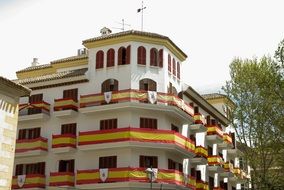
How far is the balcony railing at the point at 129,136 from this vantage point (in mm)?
37281

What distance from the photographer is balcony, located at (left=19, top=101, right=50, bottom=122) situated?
4181 cm

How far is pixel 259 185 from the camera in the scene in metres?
40.0

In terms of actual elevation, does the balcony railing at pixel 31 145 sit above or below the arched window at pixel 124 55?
below

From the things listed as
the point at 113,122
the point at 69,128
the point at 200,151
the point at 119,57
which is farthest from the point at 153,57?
the point at 200,151

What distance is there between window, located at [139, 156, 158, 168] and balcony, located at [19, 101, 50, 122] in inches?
397

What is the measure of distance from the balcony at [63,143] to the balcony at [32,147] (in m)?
1.24

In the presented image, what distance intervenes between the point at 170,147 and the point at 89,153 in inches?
277

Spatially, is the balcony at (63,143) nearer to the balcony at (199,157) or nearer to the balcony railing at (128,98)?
the balcony railing at (128,98)

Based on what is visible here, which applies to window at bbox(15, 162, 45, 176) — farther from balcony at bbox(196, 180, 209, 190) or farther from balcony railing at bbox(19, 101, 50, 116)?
balcony at bbox(196, 180, 209, 190)

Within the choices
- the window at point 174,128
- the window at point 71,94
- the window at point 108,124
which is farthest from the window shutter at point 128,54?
the window at point 174,128

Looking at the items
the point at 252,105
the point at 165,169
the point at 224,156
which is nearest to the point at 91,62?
the point at 165,169

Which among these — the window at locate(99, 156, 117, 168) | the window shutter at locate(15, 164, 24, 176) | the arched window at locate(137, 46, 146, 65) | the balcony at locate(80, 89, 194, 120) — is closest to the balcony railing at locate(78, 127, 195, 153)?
the window at locate(99, 156, 117, 168)

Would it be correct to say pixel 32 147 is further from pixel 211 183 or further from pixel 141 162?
pixel 211 183

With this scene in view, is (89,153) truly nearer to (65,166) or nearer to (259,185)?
(65,166)
